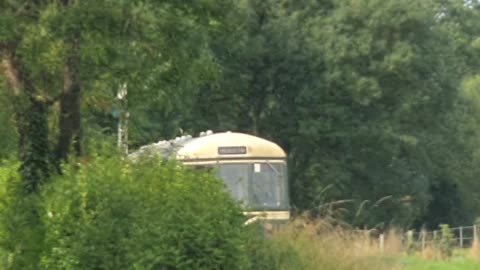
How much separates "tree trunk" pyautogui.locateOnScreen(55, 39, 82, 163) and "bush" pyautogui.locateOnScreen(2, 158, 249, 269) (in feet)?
4.42

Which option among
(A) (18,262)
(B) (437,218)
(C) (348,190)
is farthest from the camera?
(B) (437,218)

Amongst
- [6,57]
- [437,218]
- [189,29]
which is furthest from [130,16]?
[437,218]

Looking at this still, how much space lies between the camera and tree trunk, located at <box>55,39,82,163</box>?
46.3 ft

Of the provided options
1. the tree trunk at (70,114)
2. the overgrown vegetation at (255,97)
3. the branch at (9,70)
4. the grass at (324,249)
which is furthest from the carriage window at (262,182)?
the branch at (9,70)

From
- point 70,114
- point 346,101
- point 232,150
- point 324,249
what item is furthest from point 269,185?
point 346,101

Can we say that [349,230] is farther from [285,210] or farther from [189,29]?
[285,210]

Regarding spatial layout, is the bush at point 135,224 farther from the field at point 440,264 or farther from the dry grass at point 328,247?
the field at point 440,264

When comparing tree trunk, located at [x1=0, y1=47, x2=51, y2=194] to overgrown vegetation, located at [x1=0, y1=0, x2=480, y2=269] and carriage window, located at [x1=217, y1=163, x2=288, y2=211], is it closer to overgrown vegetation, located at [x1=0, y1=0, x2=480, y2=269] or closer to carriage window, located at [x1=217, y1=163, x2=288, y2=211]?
overgrown vegetation, located at [x1=0, y1=0, x2=480, y2=269]

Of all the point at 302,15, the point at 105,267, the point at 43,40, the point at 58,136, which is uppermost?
the point at 302,15

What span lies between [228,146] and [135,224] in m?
17.7

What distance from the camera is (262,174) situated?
1203 inches

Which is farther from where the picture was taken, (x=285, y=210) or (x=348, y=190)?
(x=348, y=190)

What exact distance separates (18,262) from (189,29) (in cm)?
306

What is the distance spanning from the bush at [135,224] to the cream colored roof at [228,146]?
50.2 ft
